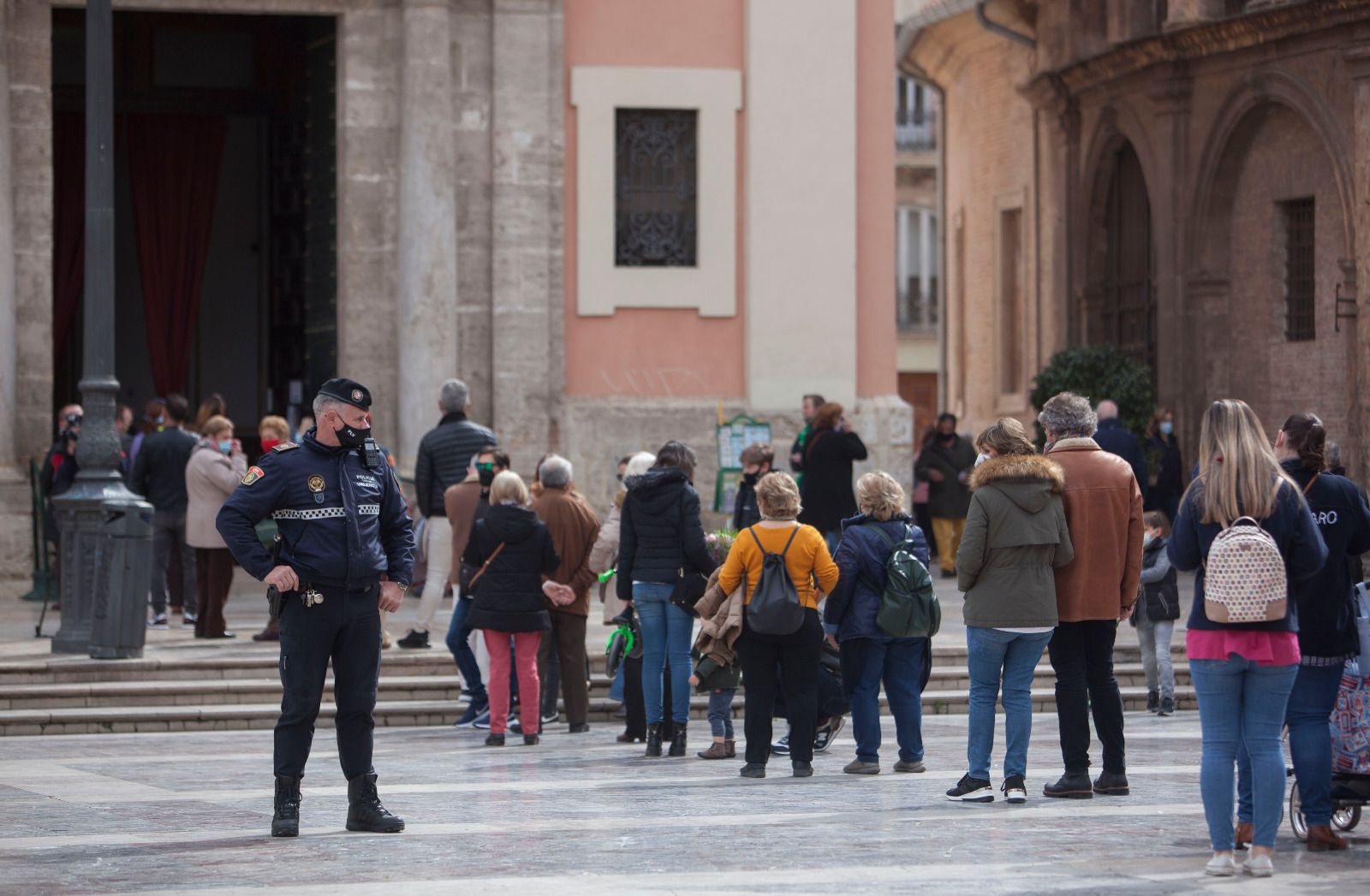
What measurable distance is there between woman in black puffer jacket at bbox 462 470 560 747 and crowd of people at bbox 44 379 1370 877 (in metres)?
0.01

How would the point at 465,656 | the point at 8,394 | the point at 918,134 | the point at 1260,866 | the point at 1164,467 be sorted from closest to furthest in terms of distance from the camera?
the point at 1260,866, the point at 465,656, the point at 8,394, the point at 1164,467, the point at 918,134

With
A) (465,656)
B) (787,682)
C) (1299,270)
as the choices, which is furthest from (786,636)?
(1299,270)

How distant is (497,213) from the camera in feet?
66.3

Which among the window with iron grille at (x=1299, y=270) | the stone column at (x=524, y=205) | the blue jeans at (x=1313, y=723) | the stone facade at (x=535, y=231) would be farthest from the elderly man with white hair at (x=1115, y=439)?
the blue jeans at (x=1313, y=723)

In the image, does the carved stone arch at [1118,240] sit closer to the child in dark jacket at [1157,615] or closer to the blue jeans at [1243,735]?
the child in dark jacket at [1157,615]

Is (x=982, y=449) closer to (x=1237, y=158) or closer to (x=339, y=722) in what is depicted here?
(x=339, y=722)

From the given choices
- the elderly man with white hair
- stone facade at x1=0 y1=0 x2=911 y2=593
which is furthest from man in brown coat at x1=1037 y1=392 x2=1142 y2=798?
stone facade at x1=0 y1=0 x2=911 y2=593

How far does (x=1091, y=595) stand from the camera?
33.4 feet

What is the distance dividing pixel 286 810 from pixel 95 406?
22.3ft

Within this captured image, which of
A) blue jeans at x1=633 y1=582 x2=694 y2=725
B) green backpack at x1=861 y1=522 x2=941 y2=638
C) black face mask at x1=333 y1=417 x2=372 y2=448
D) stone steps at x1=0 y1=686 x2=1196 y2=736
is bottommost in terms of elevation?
stone steps at x1=0 y1=686 x2=1196 y2=736

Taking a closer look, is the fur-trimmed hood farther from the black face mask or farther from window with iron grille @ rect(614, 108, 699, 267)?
window with iron grille @ rect(614, 108, 699, 267)

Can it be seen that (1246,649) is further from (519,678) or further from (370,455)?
(519,678)

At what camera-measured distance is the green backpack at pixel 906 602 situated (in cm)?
1125

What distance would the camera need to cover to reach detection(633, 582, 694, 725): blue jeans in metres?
12.3
